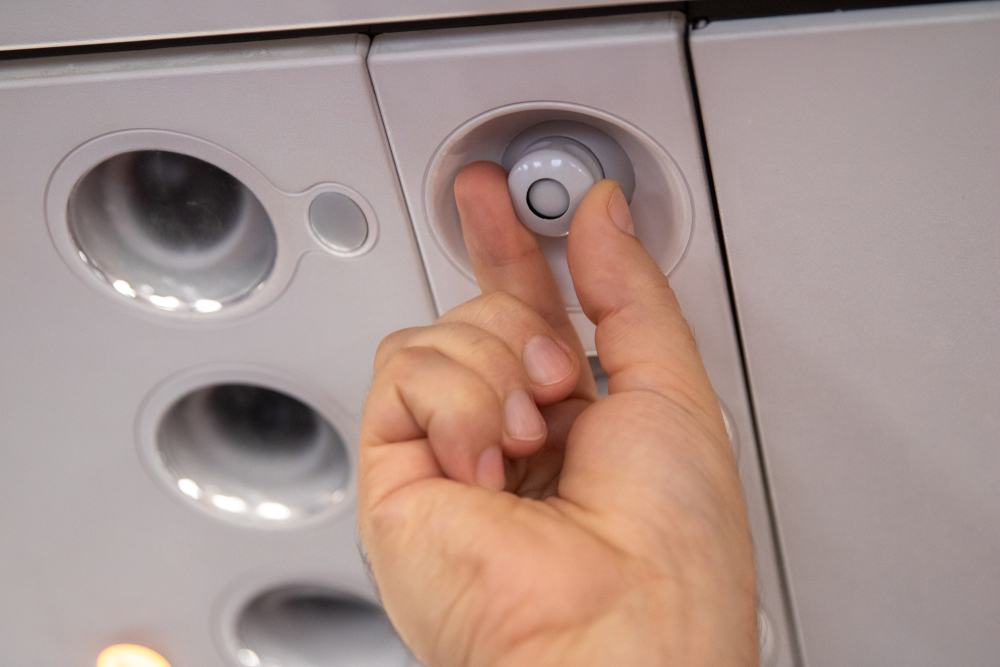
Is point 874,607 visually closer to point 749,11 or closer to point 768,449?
point 768,449

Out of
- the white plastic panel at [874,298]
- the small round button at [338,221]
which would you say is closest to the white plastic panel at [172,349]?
the small round button at [338,221]

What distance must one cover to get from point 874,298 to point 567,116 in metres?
0.12

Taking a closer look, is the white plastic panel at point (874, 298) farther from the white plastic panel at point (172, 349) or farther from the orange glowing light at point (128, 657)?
the orange glowing light at point (128, 657)

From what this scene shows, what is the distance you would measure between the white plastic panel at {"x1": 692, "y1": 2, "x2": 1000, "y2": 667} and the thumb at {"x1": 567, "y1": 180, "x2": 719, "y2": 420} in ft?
0.11

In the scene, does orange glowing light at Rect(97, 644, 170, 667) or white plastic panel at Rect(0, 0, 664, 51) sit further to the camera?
orange glowing light at Rect(97, 644, 170, 667)

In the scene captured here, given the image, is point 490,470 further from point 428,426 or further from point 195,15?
point 195,15

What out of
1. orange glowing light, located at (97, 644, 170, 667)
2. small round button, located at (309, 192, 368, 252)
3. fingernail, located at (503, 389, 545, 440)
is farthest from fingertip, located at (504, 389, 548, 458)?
orange glowing light, located at (97, 644, 170, 667)

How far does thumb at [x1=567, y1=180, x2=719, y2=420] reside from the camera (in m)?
0.25

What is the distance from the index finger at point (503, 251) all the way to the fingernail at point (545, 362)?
4 cm

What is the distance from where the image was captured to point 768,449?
1.00ft

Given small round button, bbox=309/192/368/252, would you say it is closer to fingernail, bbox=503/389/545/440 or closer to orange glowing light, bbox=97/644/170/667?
fingernail, bbox=503/389/545/440

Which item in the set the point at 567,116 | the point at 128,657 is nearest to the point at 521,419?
the point at 567,116

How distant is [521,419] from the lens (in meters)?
0.23

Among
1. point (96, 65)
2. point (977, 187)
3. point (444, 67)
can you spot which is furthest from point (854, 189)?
point (96, 65)
